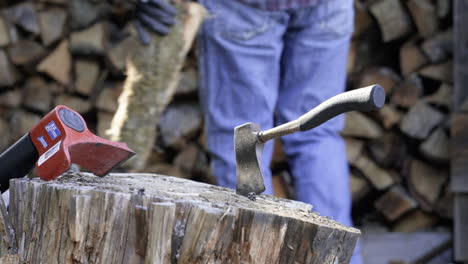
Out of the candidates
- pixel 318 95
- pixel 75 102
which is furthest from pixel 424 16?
pixel 75 102

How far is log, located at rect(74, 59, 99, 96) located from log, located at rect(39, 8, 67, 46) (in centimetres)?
15

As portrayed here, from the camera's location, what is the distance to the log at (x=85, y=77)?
255 cm

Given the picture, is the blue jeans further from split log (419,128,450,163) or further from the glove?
split log (419,128,450,163)

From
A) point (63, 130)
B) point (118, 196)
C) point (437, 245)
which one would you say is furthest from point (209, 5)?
point (437, 245)

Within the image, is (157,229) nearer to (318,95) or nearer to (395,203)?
(318,95)

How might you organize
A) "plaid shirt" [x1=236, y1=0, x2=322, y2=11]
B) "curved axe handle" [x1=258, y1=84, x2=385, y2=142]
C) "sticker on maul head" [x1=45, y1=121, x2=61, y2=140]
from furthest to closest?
"plaid shirt" [x1=236, y1=0, x2=322, y2=11] → "sticker on maul head" [x1=45, y1=121, x2=61, y2=140] → "curved axe handle" [x1=258, y1=84, x2=385, y2=142]

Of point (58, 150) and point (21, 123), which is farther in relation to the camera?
point (21, 123)

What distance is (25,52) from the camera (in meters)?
2.54

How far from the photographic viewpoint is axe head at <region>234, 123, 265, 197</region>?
109cm

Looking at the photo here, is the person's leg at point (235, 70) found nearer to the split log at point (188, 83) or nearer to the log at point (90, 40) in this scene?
the split log at point (188, 83)

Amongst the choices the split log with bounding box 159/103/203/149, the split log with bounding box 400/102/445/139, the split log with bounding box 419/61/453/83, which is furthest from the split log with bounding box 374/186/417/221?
the split log with bounding box 159/103/203/149

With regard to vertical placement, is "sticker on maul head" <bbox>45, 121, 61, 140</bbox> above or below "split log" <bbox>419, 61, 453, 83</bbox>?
below

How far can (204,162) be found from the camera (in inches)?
100

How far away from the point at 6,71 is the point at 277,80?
4.41 ft
